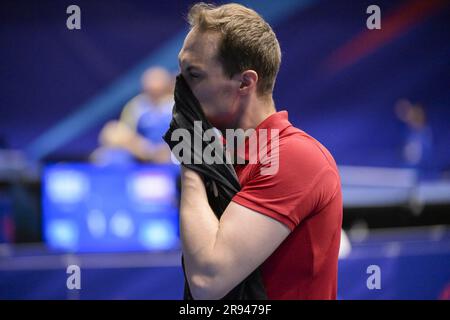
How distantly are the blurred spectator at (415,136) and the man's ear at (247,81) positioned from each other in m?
3.86

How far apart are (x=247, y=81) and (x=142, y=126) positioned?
3404 mm

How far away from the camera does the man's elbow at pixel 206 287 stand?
139 centimetres

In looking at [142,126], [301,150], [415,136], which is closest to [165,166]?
[142,126]

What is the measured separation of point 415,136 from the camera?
5.25 meters

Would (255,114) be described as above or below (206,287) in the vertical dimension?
above

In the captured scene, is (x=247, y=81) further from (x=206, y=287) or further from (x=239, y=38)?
(x=206, y=287)

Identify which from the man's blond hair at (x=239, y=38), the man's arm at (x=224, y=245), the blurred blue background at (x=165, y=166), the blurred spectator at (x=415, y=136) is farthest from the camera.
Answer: the blurred spectator at (x=415, y=136)

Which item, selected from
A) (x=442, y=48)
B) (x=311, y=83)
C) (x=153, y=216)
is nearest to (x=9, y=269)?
(x=153, y=216)

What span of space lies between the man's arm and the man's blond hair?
1.17 feet

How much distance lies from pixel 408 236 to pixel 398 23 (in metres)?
1.73

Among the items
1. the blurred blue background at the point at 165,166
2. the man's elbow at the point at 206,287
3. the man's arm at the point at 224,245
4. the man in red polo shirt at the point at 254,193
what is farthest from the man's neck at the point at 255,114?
the blurred blue background at the point at 165,166

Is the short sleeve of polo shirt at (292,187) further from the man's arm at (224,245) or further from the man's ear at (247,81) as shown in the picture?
the man's ear at (247,81)

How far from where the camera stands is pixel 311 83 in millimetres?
5109

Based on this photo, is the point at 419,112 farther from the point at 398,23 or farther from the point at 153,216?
the point at 153,216
